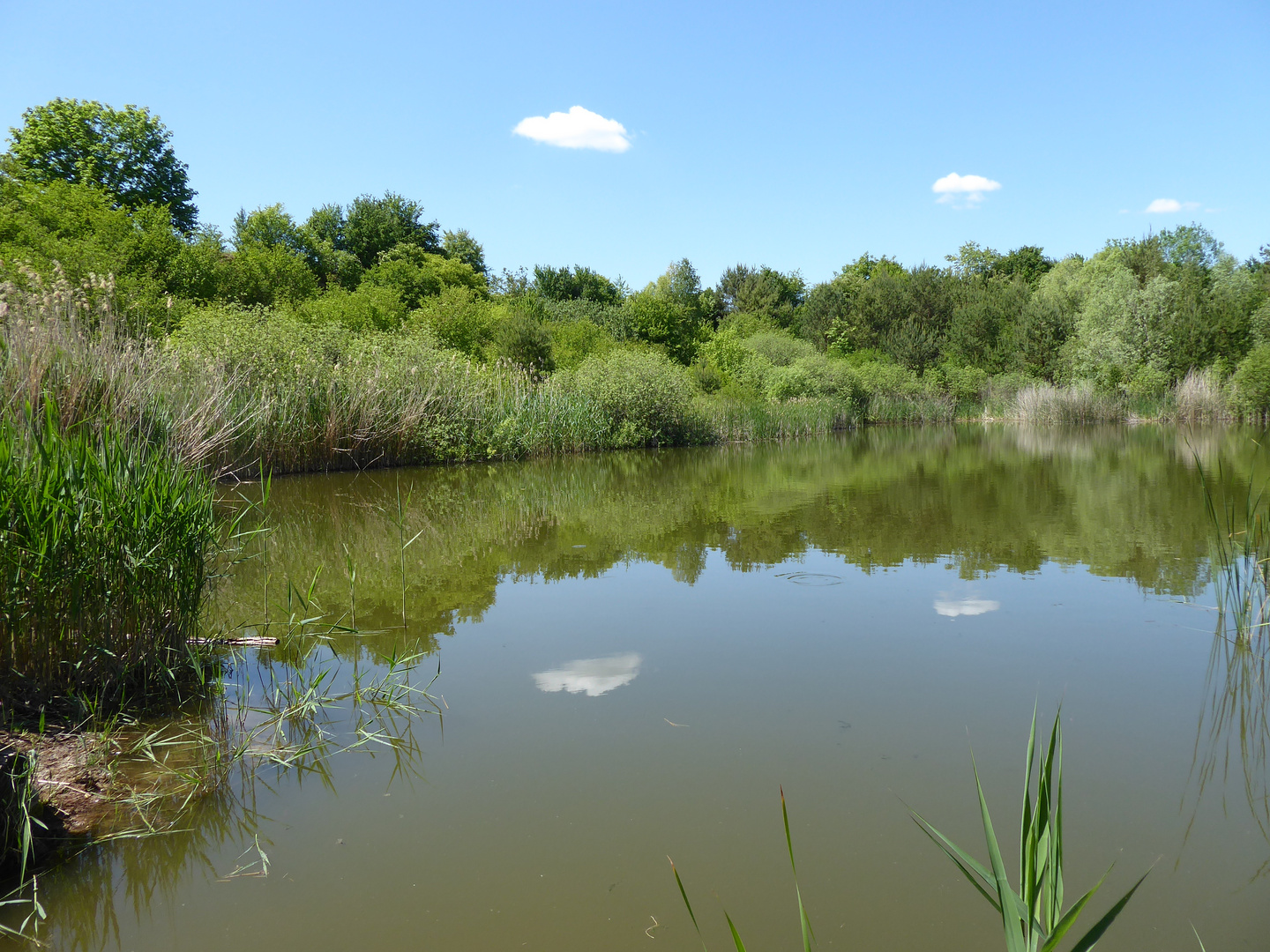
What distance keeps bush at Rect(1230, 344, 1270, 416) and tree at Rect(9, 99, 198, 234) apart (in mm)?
37470

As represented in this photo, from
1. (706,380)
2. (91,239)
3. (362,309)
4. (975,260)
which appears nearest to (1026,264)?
(975,260)

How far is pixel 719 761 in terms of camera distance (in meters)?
2.87

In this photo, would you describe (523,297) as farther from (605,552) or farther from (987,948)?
(987,948)

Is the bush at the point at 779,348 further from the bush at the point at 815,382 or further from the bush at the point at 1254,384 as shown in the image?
the bush at the point at 1254,384

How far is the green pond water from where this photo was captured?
209 cm

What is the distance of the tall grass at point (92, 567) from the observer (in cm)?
300

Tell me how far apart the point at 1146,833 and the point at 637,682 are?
6.67 feet

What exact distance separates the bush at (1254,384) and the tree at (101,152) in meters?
37.5

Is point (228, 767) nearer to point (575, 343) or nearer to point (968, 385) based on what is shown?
point (575, 343)

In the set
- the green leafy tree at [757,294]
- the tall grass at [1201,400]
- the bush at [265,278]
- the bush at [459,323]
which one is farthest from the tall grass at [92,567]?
the green leafy tree at [757,294]

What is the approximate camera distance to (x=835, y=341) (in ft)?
126

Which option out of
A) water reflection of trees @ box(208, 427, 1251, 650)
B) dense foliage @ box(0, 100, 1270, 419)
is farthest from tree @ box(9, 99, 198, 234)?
water reflection of trees @ box(208, 427, 1251, 650)

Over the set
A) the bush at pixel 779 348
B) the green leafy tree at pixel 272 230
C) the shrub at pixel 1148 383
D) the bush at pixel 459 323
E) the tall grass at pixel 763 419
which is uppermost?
the green leafy tree at pixel 272 230

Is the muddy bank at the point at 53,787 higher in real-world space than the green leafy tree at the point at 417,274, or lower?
lower
